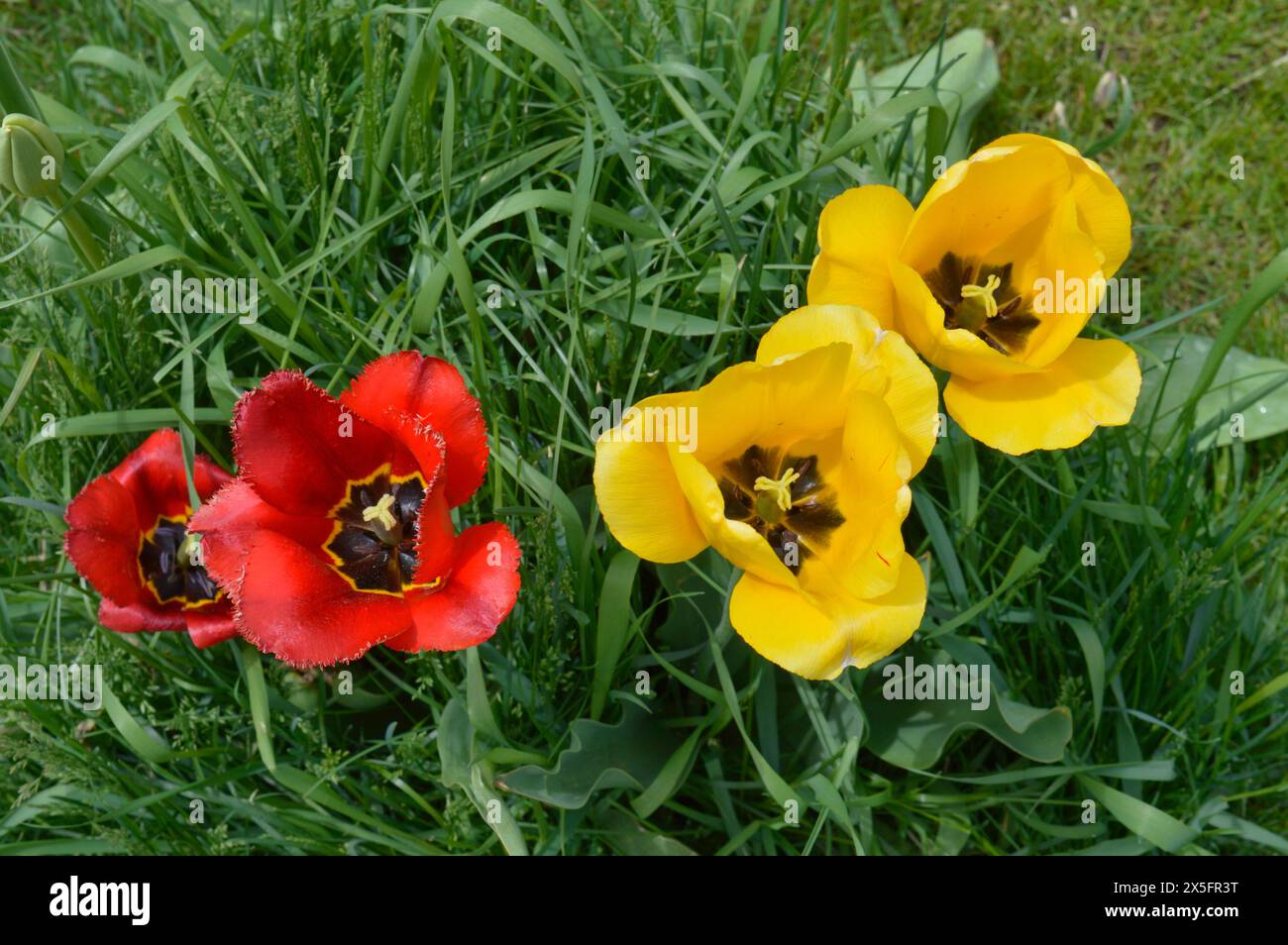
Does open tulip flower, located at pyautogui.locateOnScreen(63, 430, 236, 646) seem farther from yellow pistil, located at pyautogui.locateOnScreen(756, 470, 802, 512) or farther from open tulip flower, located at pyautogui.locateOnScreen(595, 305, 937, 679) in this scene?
yellow pistil, located at pyautogui.locateOnScreen(756, 470, 802, 512)

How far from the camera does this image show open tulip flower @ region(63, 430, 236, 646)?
1644 millimetres

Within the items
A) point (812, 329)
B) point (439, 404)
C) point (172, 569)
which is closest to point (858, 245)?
point (812, 329)

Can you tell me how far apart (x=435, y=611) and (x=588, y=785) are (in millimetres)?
Result: 370

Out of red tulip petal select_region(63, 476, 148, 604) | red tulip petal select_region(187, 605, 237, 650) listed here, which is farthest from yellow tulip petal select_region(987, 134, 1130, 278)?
red tulip petal select_region(63, 476, 148, 604)

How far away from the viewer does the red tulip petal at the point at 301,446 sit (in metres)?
1.45

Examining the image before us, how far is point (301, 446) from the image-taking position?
150 centimetres

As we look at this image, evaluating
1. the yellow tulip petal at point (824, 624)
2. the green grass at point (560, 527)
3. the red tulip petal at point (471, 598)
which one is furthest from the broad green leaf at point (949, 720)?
the red tulip petal at point (471, 598)

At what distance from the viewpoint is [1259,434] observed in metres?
2.21

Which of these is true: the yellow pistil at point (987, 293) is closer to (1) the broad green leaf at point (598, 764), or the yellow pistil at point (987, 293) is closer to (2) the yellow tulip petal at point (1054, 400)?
(2) the yellow tulip petal at point (1054, 400)

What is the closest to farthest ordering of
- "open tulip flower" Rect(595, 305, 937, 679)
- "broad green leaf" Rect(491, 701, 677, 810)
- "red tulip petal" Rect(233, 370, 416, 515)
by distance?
"open tulip flower" Rect(595, 305, 937, 679), "red tulip petal" Rect(233, 370, 416, 515), "broad green leaf" Rect(491, 701, 677, 810)

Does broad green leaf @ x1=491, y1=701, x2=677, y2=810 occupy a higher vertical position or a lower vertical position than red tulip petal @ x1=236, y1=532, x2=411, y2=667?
lower

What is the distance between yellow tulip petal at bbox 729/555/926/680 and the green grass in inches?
8.8
